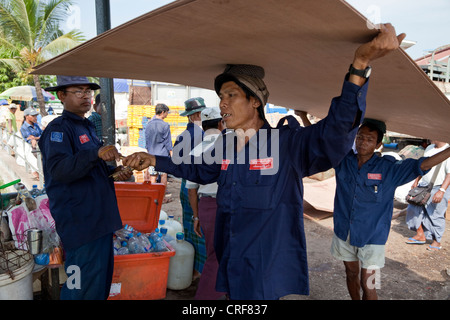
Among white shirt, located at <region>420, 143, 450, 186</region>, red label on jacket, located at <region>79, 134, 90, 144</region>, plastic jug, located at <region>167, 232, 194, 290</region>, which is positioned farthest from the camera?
white shirt, located at <region>420, 143, 450, 186</region>

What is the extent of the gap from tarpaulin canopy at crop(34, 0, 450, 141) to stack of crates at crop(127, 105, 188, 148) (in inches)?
424

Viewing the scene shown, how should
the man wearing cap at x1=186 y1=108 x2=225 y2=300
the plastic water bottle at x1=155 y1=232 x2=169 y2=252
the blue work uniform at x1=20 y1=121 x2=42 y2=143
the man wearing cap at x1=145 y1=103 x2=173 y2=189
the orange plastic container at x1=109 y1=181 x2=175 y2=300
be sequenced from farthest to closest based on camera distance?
the blue work uniform at x1=20 y1=121 x2=42 y2=143, the man wearing cap at x1=145 y1=103 x2=173 y2=189, the plastic water bottle at x1=155 y1=232 x2=169 y2=252, the man wearing cap at x1=186 y1=108 x2=225 y2=300, the orange plastic container at x1=109 y1=181 x2=175 y2=300

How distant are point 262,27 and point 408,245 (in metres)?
5.72

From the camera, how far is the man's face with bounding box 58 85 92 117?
2.61 m

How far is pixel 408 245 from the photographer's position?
5656mm


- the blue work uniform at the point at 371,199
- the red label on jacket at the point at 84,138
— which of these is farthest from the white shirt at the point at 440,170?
the red label on jacket at the point at 84,138

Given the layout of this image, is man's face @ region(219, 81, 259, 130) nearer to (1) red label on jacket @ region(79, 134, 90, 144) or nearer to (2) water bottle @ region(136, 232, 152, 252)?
(1) red label on jacket @ region(79, 134, 90, 144)

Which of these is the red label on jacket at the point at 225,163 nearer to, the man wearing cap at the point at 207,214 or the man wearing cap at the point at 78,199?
the man wearing cap at the point at 78,199

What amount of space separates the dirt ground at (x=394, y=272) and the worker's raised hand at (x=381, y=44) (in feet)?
10.5

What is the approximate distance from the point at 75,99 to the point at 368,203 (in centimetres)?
268

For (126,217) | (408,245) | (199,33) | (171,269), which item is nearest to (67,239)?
(126,217)

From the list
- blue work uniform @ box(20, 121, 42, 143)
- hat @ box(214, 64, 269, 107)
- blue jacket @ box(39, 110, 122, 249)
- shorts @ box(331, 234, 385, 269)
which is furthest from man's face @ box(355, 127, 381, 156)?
blue work uniform @ box(20, 121, 42, 143)

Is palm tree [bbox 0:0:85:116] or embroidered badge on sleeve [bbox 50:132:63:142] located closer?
embroidered badge on sleeve [bbox 50:132:63:142]

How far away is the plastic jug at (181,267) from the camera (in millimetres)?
3742
